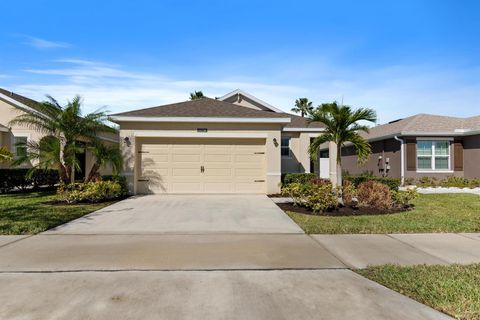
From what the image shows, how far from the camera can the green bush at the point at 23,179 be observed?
14344 millimetres

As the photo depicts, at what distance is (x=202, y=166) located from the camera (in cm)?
1408

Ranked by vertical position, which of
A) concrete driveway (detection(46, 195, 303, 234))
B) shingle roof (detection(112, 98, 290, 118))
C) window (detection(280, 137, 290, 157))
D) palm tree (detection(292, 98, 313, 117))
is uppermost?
palm tree (detection(292, 98, 313, 117))

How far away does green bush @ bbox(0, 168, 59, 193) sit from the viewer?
1434 centimetres

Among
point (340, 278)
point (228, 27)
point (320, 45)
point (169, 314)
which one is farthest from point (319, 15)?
point (169, 314)

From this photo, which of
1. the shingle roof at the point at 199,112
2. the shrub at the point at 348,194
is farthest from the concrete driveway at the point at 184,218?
the shingle roof at the point at 199,112

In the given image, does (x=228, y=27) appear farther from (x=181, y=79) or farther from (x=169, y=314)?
(x=169, y=314)

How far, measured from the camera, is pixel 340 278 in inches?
172

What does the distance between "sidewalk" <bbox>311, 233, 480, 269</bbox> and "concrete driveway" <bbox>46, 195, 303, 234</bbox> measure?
1.24 m

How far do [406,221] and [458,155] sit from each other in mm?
14674

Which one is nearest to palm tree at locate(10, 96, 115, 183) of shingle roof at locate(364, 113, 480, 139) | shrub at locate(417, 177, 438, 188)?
shingle roof at locate(364, 113, 480, 139)

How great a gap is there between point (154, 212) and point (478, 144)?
18.9 m

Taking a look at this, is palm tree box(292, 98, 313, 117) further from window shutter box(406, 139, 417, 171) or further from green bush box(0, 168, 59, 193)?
green bush box(0, 168, 59, 193)

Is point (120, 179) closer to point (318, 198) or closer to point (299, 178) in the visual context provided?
point (299, 178)

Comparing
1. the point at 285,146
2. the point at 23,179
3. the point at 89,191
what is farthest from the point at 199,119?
the point at 23,179
